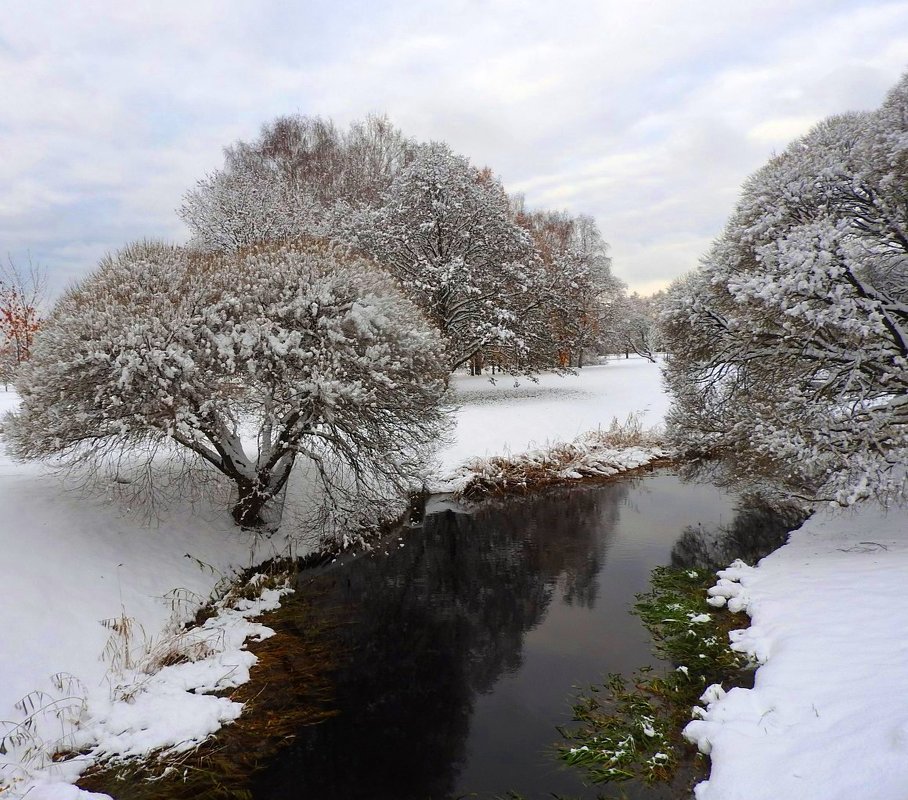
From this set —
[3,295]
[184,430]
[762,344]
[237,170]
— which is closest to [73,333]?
[184,430]

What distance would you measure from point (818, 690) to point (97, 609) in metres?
9.65

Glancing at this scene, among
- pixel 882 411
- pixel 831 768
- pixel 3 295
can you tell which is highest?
pixel 3 295

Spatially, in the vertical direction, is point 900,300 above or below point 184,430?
above

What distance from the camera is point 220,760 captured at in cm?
639

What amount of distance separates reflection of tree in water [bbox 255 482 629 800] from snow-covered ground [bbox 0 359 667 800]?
158 centimetres

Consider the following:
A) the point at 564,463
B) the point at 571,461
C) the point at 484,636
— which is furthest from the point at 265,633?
the point at 571,461

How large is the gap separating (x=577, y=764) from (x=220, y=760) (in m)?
4.01

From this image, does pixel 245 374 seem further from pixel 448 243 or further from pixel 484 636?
pixel 448 243

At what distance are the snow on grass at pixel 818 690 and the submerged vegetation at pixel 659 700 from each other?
30 cm

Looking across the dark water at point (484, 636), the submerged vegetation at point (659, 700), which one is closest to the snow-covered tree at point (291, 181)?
the dark water at point (484, 636)

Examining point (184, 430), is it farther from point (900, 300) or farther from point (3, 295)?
point (3, 295)

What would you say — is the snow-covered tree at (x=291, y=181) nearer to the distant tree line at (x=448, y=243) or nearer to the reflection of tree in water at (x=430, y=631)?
the distant tree line at (x=448, y=243)

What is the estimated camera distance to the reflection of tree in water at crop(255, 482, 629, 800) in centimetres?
634

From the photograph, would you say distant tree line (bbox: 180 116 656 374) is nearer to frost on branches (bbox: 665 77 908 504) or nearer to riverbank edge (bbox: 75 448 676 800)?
frost on branches (bbox: 665 77 908 504)
